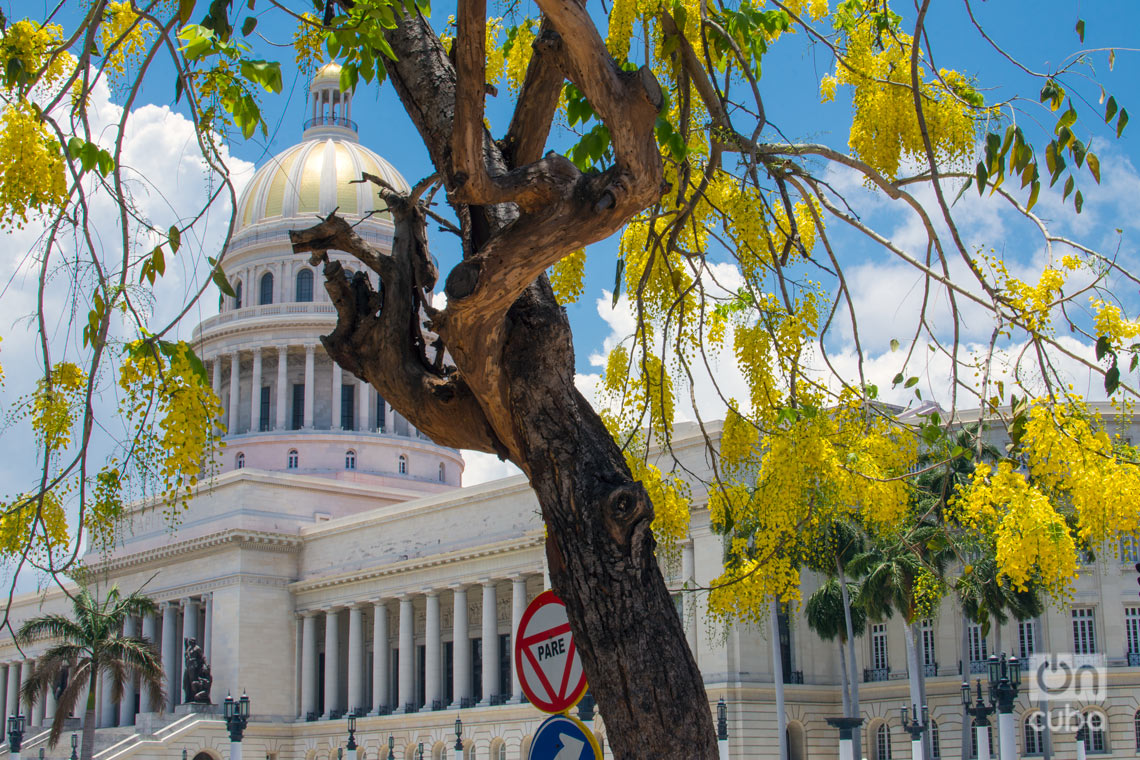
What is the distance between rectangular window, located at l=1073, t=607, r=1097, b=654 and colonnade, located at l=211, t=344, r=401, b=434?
3865 centimetres

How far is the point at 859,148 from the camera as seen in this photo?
9367 millimetres

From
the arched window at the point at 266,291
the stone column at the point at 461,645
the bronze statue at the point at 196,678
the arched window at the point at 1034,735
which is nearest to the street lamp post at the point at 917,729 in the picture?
the arched window at the point at 1034,735

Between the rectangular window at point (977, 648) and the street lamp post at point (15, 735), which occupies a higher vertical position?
the rectangular window at point (977, 648)

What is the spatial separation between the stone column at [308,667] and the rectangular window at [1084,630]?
106ft

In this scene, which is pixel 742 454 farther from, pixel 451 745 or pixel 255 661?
pixel 255 661

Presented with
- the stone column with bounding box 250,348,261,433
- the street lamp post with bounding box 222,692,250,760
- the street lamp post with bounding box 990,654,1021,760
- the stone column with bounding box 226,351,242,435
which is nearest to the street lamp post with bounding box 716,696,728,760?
the street lamp post with bounding box 990,654,1021,760

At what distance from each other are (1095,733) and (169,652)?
40465mm

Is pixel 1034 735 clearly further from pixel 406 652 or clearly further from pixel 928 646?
pixel 406 652

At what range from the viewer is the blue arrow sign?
7.21 m

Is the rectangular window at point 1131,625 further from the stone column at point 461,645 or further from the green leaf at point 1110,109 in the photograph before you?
the green leaf at point 1110,109

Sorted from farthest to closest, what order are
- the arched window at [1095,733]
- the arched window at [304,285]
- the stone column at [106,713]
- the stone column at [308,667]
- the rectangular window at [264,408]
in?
1. the arched window at [304,285]
2. the rectangular window at [264,408]
3. the stone column at [106,713]
4. the stone column at [308,667]
5. the arched window at [1095,733]

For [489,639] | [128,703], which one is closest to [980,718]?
[489,639]

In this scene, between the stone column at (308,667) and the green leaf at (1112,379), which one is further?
the stone column at (308,667)

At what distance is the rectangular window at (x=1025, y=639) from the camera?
44.6 meters
